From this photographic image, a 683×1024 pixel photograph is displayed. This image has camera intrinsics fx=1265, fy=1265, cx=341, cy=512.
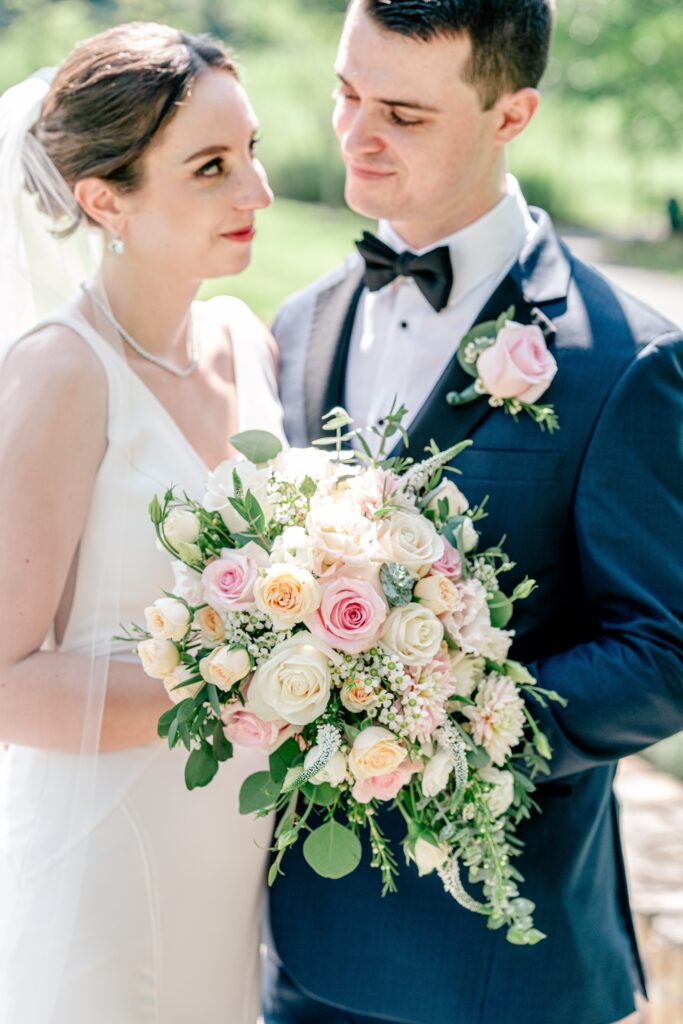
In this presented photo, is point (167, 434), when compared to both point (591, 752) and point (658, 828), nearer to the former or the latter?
point (591, 752)

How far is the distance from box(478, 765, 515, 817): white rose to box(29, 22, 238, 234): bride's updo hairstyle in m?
1.40

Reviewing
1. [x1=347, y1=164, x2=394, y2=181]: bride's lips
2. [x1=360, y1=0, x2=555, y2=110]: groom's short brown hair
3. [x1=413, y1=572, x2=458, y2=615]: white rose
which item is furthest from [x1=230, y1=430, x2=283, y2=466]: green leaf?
[x1=360, y1=0, x2=555, y2=110]: groom's short brown hair

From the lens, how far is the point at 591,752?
2457 millimetres

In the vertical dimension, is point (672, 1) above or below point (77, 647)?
below

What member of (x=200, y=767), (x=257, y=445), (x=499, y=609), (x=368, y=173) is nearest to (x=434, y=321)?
(x=368, y=173)

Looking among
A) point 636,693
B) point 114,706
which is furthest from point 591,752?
point 114,706

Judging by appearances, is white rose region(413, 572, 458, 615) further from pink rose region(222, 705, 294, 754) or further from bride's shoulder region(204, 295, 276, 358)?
bride's shoulder region(204, 295, 276, 358)

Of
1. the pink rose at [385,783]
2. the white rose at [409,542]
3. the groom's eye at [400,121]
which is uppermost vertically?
the groom's eye at [400,121]

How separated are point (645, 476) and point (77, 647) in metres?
1.17

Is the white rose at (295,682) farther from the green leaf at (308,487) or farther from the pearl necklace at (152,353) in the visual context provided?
the pearl necklace at (152,353)

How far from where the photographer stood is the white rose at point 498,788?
2.20 m

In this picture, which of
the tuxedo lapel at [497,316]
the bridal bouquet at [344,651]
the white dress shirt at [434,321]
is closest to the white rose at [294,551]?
the bridal bouquet at [344,651]

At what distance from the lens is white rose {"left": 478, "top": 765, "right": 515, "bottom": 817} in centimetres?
220

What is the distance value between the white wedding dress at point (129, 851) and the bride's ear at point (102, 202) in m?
0.24
